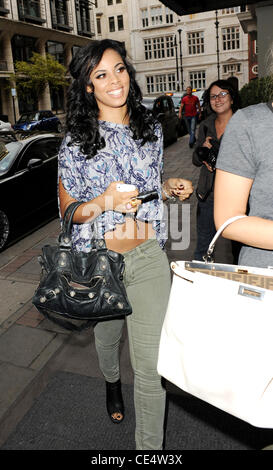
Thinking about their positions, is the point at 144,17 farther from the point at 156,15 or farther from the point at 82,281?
the point at 82,281

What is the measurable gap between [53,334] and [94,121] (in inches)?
82.5

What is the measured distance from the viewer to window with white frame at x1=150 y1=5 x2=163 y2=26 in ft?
180

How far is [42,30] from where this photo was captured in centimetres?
4112

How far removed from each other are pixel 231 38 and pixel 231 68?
3.43 metres

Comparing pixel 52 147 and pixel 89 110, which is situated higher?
pixel 89 110

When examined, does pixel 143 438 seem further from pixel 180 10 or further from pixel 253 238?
pixel 180 10

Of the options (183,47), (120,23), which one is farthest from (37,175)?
(120,23)

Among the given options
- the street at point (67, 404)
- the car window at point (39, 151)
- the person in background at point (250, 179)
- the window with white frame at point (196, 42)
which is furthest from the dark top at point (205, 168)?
the window with white frame at point (196, 42)

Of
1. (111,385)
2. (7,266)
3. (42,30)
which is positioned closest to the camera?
(111,385)

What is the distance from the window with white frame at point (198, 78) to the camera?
179ft

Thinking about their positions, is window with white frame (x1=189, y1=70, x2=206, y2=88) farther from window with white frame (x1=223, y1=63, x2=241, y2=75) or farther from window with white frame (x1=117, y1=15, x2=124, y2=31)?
window with white frame (x1=117, y1=15, x2=124, y2=31)

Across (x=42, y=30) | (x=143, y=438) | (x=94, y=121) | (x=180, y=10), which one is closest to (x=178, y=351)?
(x=143, y=438)

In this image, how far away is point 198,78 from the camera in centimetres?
5478

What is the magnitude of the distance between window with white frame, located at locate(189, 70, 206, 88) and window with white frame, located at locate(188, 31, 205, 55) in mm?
2416
